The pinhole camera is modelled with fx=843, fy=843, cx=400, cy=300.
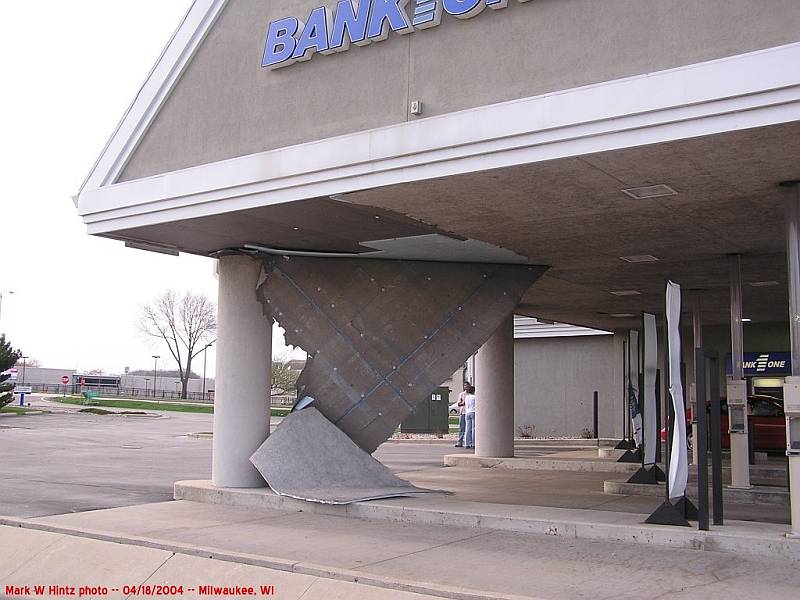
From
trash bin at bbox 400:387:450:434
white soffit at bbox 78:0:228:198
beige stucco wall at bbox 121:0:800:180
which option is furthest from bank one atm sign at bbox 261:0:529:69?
trash bin at bbox 400:387:450:434

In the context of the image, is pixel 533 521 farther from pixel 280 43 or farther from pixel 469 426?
pixel 469 426

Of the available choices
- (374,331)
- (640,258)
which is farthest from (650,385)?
(374,331)

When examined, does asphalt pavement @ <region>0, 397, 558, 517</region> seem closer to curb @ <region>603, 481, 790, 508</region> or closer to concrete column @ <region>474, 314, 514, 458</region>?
concrete column @ <region>474, 314, 514, 458</region>

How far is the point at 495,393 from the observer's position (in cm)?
1975

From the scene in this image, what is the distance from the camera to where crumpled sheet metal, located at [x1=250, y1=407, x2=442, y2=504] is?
12.3 meters

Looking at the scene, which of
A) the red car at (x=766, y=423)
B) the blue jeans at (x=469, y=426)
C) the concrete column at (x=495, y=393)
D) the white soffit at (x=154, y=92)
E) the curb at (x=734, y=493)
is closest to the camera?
the white soffit at (x=154, y=92)

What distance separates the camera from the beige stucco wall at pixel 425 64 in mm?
7742

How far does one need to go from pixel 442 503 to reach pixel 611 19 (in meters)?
6.60

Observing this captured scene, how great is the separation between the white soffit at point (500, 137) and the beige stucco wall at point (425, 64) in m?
0.23

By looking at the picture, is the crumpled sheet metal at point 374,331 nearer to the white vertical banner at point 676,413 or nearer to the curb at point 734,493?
the curb at point 734,493

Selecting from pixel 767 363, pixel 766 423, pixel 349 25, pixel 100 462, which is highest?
pixel 349 25

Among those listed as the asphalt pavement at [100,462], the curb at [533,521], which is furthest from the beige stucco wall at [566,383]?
the curb at [533,521]

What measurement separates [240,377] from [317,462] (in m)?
1.95

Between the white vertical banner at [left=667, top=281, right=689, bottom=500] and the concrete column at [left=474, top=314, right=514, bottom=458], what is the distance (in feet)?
32.5
